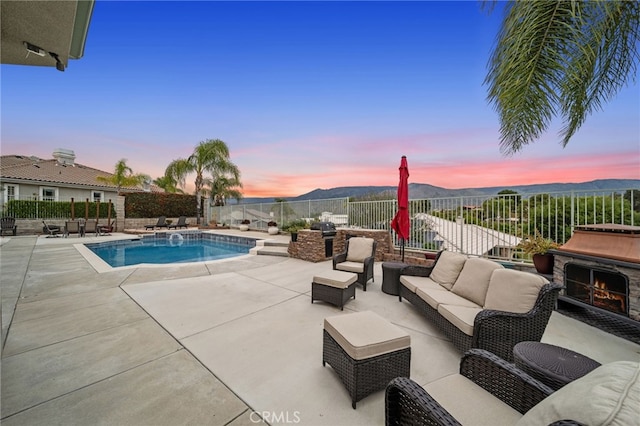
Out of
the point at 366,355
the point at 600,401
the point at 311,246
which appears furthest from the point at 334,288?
the point at 311,246

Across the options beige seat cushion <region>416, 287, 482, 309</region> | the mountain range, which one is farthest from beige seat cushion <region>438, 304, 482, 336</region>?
the mountain range

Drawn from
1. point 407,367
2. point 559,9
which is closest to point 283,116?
point 559,9

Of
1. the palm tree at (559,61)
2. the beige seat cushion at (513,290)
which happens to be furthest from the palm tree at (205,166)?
the beige seat cushion at (513,290)

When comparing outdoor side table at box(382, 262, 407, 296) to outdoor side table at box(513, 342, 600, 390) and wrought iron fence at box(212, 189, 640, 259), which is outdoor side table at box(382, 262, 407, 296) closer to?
wrought iron fence at box(212, 189, 640, 259)

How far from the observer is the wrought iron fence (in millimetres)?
4125

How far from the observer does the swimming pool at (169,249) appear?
9.57 metres

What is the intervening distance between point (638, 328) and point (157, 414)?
517 cm

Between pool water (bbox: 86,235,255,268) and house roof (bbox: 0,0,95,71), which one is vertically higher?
house roof (bbox: 0,0,95,71)

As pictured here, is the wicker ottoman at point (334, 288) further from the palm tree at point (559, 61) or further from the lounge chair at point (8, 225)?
the lounge chair at point (8, 225)

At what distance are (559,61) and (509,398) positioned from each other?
298 centimetres

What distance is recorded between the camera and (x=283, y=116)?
1177 cm

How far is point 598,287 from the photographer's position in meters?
3.38

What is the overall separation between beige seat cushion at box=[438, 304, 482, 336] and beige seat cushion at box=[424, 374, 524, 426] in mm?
987

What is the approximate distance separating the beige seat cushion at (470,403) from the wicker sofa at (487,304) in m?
1.01
